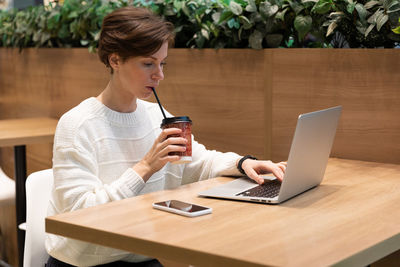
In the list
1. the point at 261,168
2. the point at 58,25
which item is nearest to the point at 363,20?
the point at 261,168

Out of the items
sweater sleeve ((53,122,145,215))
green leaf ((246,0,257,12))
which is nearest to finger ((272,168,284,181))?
sweater sleeve ((53,122,145,215))

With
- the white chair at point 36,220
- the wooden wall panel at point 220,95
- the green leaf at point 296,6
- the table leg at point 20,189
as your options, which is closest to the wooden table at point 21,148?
the table leg at point 20,189

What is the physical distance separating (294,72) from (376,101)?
0.35m

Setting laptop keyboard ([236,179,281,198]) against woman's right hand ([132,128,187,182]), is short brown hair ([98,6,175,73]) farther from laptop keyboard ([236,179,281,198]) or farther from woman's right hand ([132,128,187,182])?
laptop keyboard ([236,179,281,198])

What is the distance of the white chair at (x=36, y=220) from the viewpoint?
2010mm

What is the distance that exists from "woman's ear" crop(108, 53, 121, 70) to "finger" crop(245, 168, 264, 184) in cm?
52

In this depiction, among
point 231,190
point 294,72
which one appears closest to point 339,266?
point 231,190

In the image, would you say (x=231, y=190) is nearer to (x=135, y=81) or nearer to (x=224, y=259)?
(x=135, y=81)

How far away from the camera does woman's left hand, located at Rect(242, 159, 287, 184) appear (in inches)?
72.4

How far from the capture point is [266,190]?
1.74 m

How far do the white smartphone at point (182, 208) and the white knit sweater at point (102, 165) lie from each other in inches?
7.7

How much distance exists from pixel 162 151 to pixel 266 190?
31 centimetres

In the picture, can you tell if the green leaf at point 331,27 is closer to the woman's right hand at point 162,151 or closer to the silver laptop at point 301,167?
the silver laptop at point 301,167

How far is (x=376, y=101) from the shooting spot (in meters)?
2.16
